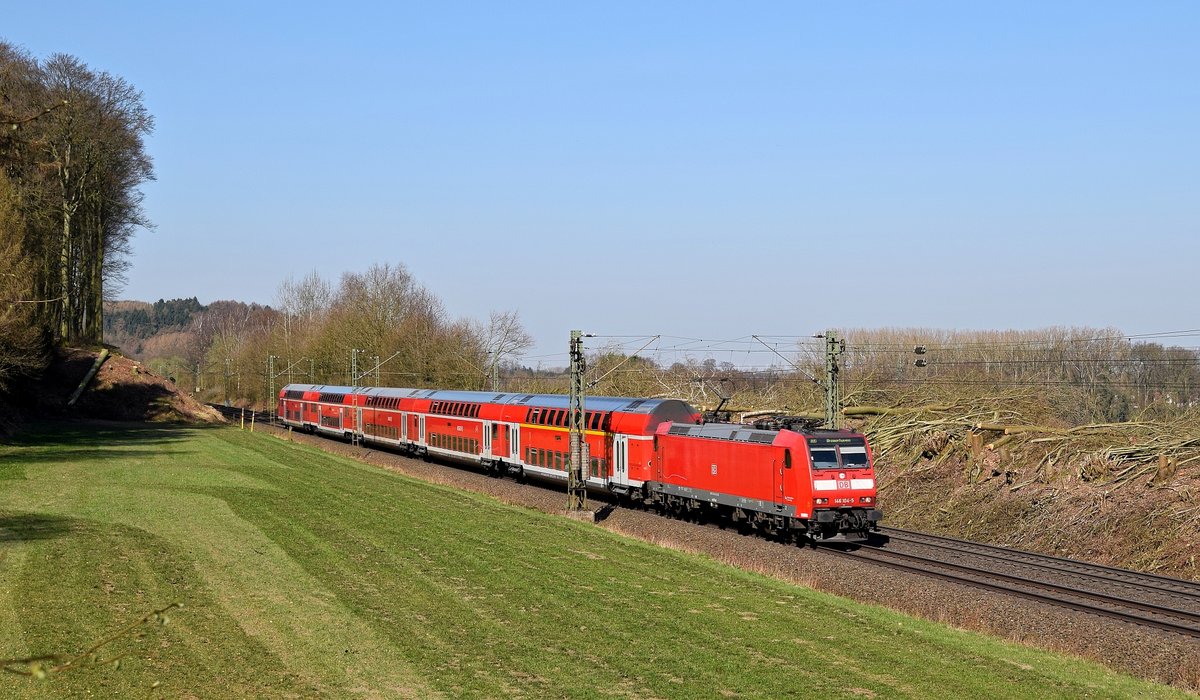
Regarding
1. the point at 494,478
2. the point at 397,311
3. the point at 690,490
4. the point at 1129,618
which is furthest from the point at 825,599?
the point at 397,311

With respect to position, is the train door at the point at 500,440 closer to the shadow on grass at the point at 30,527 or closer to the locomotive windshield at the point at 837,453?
the locomotive windshield at the point at 837,453

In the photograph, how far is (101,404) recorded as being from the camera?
70375 millimetres

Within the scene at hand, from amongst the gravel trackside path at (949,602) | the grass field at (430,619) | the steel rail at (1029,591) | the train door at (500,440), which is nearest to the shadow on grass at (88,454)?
the grass field at (430,619)

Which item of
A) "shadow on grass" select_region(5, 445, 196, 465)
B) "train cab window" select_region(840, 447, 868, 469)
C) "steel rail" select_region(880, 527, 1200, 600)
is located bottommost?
"steel rail" select_region(880, 527, 1200, 600)

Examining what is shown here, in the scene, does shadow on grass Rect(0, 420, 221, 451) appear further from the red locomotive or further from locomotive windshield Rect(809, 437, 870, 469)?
locomotive windshield Rect(809, 437, 870, 469)

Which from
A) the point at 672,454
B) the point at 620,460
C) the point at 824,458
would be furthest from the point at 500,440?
the point at 824,458

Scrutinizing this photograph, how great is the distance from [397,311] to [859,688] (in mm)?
86307

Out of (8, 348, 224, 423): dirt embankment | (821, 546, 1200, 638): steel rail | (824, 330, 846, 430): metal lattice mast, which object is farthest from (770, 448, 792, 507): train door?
(8, 348, 224, 423): dirt embankment

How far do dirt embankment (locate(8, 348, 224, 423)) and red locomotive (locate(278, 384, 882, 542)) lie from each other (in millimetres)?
22059

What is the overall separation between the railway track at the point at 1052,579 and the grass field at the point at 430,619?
14.7 ft

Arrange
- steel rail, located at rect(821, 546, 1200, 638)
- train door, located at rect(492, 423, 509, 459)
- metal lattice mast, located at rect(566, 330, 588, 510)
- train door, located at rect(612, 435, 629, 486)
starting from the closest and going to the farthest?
steel rail, located at rect(821, 546, 1200, 638) < metal lattice mast, located at rect(566, 330, 588, 510) < train door, located at rect(612, 435, 629, 486) < train door, located at rect(492, 423, 509, 459)

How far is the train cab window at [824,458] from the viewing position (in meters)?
28.3

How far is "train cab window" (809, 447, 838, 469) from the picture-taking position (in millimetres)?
28297

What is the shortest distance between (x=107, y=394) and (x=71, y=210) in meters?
12.8
